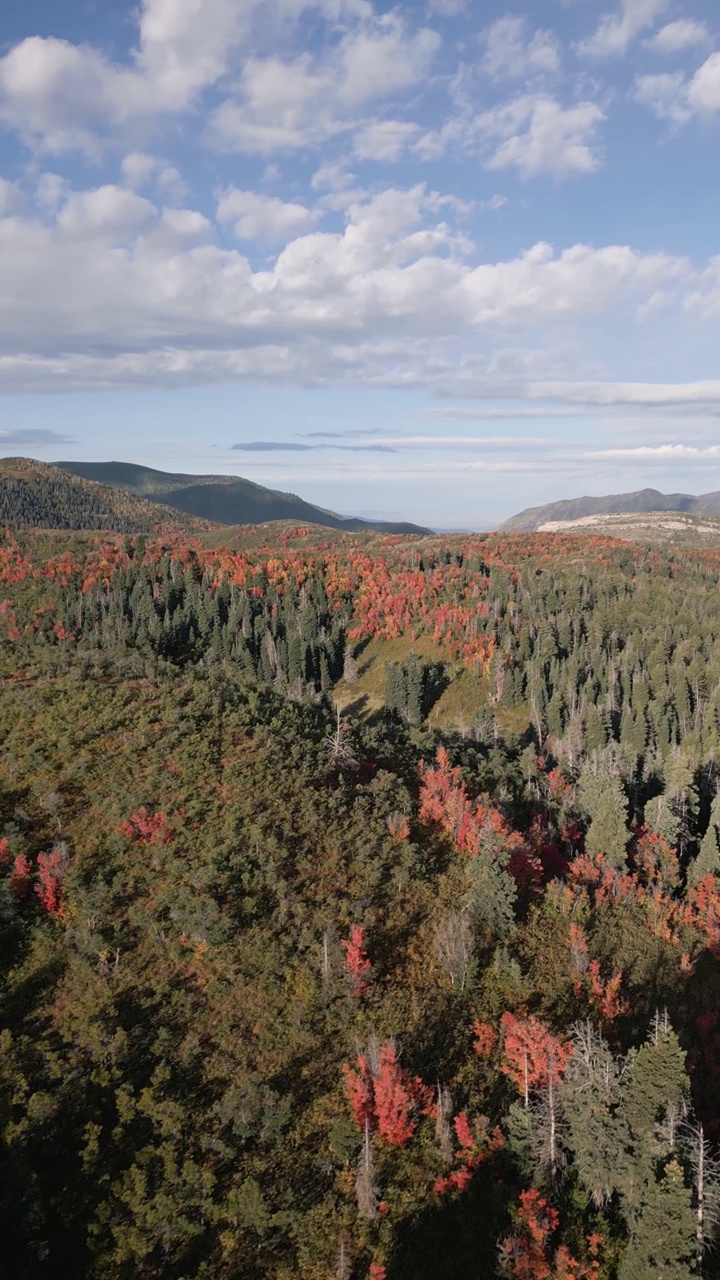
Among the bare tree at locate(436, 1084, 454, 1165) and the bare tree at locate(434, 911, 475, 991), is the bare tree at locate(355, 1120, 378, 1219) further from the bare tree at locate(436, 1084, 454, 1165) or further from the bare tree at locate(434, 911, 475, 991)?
the bare tree at locate(434, 911, 475, 991)

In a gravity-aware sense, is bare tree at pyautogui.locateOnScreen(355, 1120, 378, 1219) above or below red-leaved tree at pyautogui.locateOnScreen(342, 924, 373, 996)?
below

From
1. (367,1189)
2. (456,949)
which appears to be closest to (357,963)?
(456,949)

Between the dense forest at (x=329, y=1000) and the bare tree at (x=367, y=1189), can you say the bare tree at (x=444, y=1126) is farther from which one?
the bare tree at (x=367, y=1189)

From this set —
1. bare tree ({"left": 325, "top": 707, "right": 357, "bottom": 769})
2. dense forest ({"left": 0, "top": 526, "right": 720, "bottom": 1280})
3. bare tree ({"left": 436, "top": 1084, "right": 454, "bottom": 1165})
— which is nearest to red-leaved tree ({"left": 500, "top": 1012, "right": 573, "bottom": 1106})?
dense forest ({"left": 0, "top": 526, "right": 720, "bottom": 1280})

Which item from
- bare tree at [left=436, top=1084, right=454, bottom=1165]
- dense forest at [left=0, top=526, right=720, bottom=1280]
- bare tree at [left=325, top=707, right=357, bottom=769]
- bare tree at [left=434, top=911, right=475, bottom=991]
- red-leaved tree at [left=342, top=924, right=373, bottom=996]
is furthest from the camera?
bare tree at [left=325, top=707, right=357, bottom=769]

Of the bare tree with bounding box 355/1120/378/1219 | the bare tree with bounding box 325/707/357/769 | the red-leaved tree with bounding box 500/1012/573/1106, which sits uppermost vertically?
the bare tree with bounding box 325/707/357/769

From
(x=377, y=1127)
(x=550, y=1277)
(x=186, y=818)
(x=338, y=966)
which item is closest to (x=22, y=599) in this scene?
Result: (x=186, y=818)

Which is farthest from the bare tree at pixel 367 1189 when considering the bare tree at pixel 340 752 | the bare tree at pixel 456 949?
the bare tree at pixel 340 752

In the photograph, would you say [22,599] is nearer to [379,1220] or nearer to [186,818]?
[186,818]
